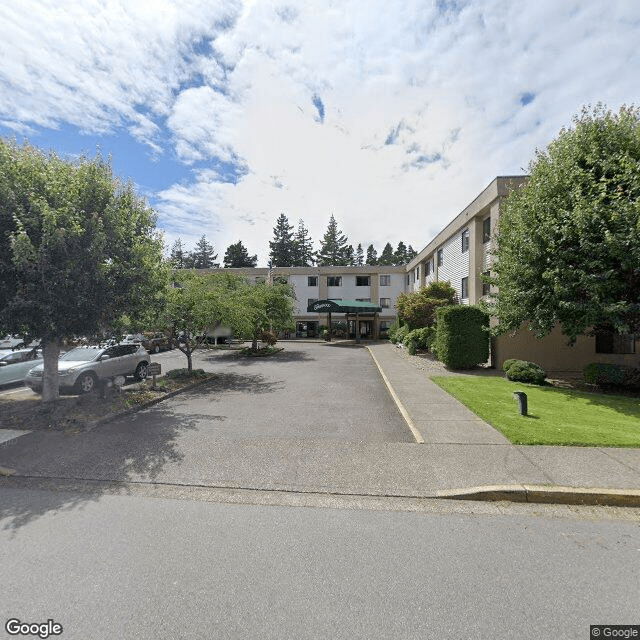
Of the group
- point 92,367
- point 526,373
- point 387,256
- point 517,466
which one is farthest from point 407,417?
point 387,256

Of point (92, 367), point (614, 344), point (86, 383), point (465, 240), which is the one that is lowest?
point (86, 383)

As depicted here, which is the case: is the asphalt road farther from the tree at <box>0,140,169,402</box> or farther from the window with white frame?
the window with white frame

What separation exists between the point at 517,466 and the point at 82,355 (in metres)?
12.9

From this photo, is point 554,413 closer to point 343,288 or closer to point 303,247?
point 343,288

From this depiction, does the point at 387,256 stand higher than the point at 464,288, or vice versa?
the point at 387,256

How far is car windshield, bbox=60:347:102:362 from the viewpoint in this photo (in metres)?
11.5

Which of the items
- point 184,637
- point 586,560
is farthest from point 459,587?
point 184,637

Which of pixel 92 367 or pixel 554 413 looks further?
pixel 92 367

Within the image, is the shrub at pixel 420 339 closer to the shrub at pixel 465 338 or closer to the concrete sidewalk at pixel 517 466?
the shrub at pixel 465 338

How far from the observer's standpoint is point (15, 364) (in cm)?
1184

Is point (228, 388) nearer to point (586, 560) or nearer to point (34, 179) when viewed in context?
point (34, 179)

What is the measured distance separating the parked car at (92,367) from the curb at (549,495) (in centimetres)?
1035

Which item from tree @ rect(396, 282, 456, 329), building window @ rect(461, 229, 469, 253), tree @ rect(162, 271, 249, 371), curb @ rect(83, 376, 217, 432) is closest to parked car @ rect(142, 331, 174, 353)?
tree @ rect(162, 271, 249, 371)

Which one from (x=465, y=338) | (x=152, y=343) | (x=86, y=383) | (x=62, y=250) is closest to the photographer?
(x=62, y=250)
